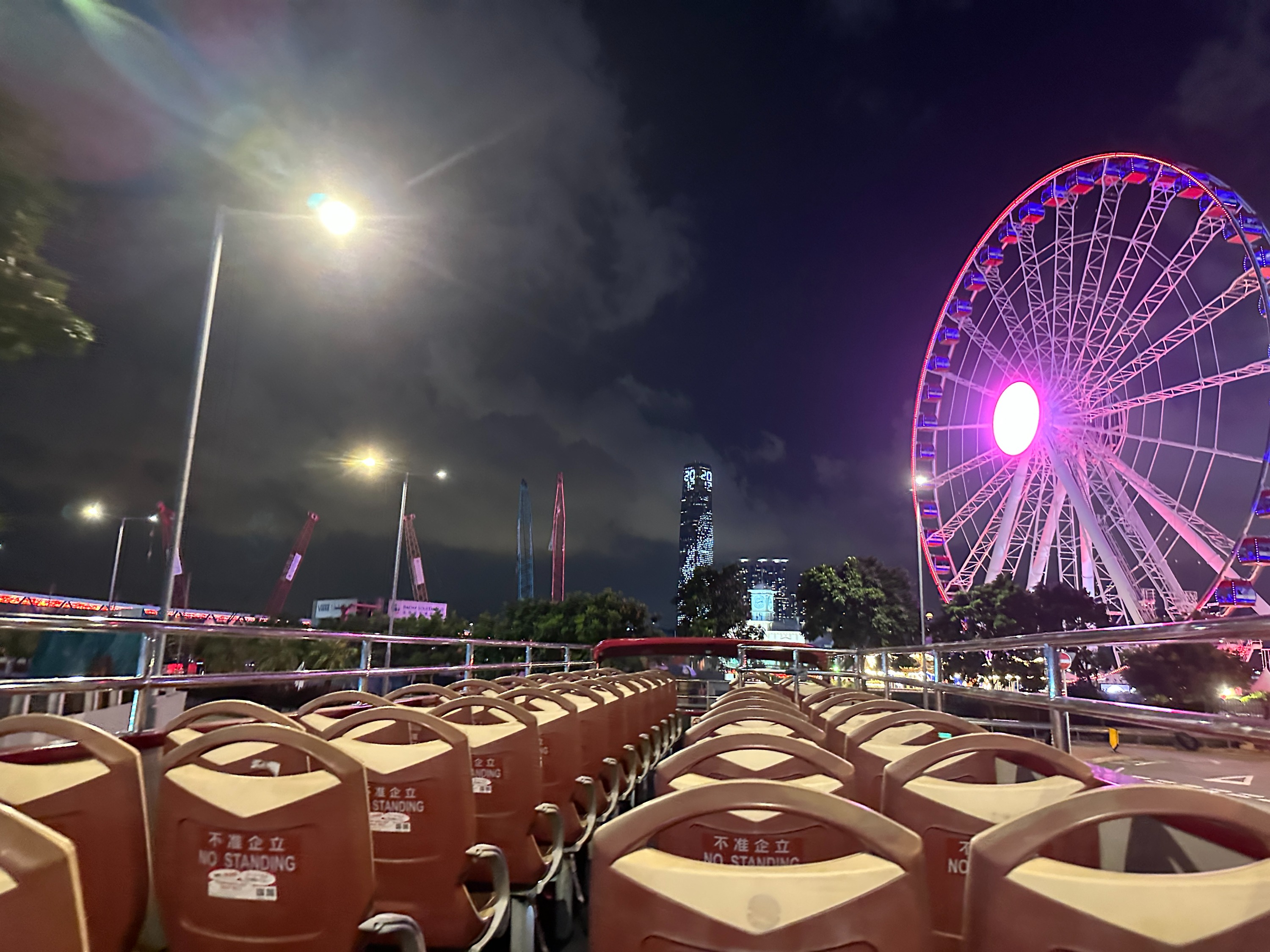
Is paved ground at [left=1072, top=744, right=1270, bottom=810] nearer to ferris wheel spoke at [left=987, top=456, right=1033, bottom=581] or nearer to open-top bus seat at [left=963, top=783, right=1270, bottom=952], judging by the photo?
ferris wheel spoke at [left=987, top=456, right=1033, bottom=581]

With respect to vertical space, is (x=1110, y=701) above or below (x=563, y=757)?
above

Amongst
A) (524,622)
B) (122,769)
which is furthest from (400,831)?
(524,622)

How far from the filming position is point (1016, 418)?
952 inches

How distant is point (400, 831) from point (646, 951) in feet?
4.83

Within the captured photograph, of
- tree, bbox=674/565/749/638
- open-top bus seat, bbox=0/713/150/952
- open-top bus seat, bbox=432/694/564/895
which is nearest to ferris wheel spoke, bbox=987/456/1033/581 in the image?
open-top bus seat, bbox=432/694/564/895

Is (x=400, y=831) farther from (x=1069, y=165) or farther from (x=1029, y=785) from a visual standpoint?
(x=1069, y=165)

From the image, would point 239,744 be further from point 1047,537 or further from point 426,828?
point 1047,537

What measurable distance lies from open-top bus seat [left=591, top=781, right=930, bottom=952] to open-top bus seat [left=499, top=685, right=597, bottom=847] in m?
2.55

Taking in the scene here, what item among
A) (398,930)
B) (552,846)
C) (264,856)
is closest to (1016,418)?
(552,846)

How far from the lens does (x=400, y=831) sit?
8.04ft

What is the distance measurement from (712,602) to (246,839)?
5825 centimetres

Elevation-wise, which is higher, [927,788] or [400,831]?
[927,788]

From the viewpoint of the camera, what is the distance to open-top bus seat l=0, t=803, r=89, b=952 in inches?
39.6

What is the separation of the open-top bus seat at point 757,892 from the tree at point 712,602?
5705 centimetres
